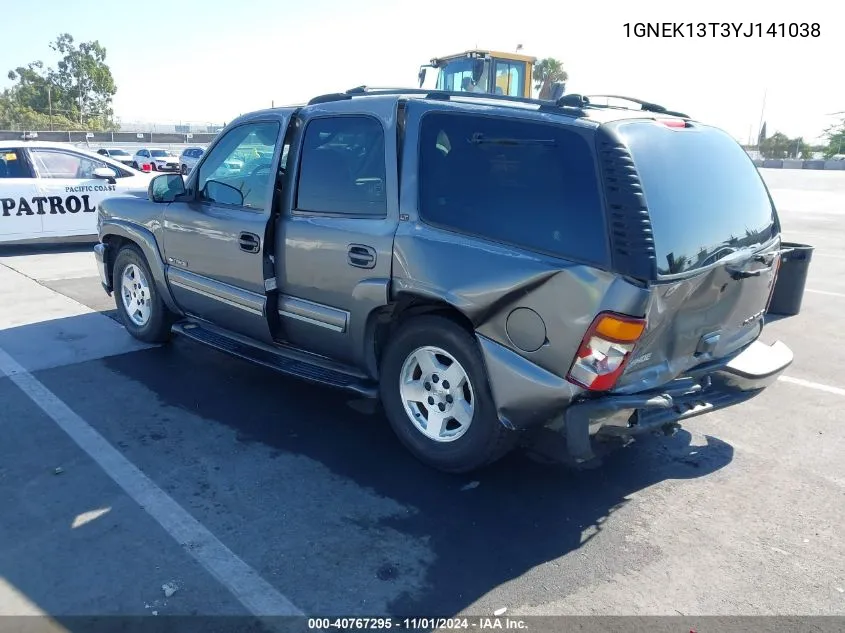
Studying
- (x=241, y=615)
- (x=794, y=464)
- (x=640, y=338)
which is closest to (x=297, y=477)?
(x=241, y=615)

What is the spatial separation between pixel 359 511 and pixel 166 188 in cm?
323

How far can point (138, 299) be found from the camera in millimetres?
5895

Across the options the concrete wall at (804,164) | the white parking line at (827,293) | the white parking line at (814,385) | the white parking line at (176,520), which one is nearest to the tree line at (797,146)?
the concrete wall at (804,164)

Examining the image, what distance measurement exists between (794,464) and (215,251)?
4044mm

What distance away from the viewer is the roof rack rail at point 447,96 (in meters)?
3.47

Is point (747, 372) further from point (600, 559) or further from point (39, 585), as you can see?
point (39, 585)

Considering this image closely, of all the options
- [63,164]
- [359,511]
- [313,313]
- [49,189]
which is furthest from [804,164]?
[359,511]

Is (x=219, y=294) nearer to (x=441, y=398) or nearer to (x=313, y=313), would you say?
(x=313, y=313)

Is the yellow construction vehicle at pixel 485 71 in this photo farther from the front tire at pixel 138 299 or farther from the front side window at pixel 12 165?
the front tire at pixel 138 299

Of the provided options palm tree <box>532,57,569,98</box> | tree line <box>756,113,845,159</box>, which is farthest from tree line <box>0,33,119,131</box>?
tree line <box>756,113,845,159</box>

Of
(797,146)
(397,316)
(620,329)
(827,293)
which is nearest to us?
(620,329)

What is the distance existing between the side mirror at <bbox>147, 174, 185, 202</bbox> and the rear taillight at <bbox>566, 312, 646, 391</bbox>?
3488 mm

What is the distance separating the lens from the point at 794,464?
160 inches

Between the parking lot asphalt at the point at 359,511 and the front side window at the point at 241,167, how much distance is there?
55.0 inches
